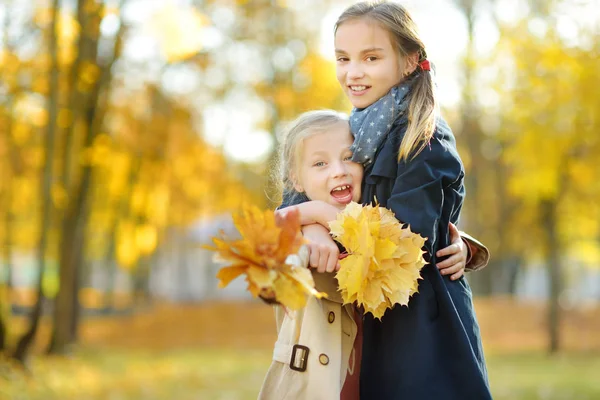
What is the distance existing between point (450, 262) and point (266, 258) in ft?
3.01

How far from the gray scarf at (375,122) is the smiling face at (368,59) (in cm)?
5

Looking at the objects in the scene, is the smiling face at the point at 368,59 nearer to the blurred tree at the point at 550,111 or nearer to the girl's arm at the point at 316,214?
the girl's arm at the point at 316,214

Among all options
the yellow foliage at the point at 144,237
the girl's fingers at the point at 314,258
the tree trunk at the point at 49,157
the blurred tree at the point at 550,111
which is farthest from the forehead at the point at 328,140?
the yellow foliage at the point at 144,237

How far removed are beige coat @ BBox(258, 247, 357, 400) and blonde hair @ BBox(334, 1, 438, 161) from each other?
1.94ft

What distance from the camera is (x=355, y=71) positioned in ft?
10.6

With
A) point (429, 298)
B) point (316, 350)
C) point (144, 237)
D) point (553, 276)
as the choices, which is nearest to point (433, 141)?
point (429, 298)

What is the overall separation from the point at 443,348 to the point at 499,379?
32.8 feet

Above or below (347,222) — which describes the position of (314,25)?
above

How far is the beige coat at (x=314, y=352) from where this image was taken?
299 centimetres

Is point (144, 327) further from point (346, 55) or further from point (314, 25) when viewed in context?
point (346, 55)

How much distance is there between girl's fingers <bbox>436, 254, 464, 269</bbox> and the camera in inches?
125

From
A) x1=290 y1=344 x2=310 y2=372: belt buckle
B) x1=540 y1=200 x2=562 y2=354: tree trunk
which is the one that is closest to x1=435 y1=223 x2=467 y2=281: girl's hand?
x1=290 y1=344 x2=310 y2=372: belt buckle

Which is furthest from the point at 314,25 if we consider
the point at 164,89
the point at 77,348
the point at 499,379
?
the point at 499,379

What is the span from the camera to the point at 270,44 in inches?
931
